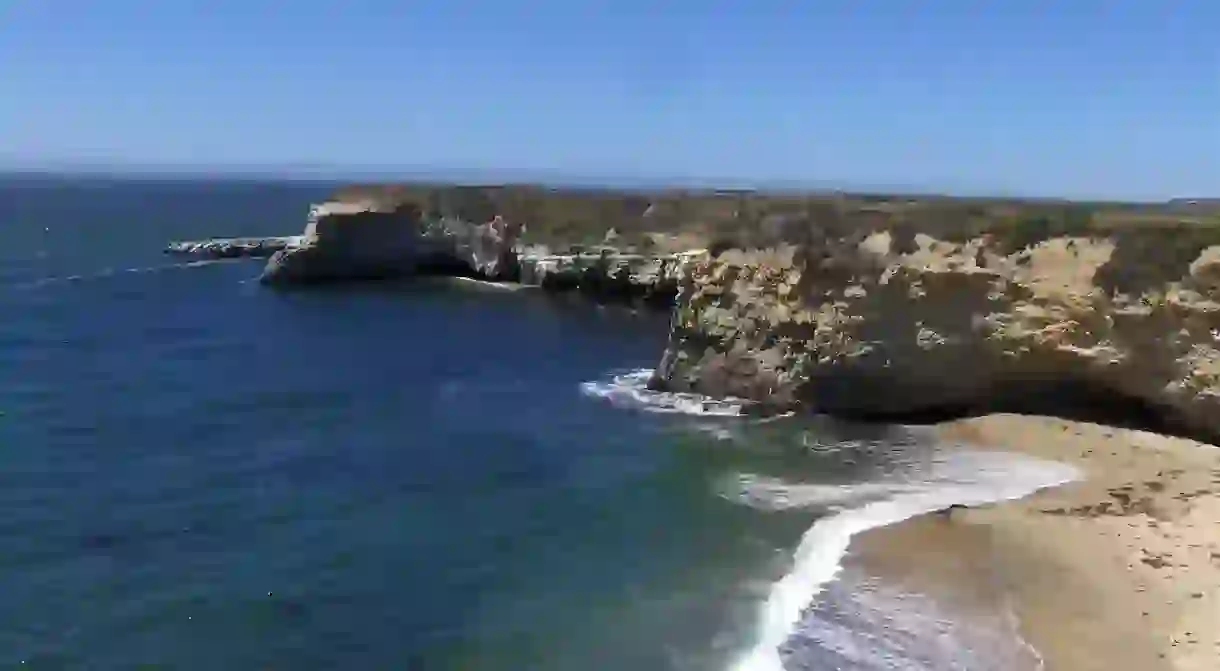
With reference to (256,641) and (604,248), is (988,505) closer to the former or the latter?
(256,641)

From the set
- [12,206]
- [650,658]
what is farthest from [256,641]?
[12,206]

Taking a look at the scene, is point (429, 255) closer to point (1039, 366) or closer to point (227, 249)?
point (227, 249)

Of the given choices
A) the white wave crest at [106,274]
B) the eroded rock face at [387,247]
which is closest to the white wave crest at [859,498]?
the eroded rock face at [387,247]

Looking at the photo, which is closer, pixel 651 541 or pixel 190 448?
pixel 651 541

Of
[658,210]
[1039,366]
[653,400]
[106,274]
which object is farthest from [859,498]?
[106,274]

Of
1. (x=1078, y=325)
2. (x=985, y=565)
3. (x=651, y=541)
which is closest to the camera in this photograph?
(x=985, y=565)

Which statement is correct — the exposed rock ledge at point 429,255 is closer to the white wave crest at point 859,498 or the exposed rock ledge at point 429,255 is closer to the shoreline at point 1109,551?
the white wave crest at point 859,498

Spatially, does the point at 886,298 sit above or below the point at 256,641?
above

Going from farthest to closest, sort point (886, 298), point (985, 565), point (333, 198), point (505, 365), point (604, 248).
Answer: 1. point (333, 198)
2. point (604, 248)
3. point (505, 365)
4. point (886, 298)
5. point (985, 565)
